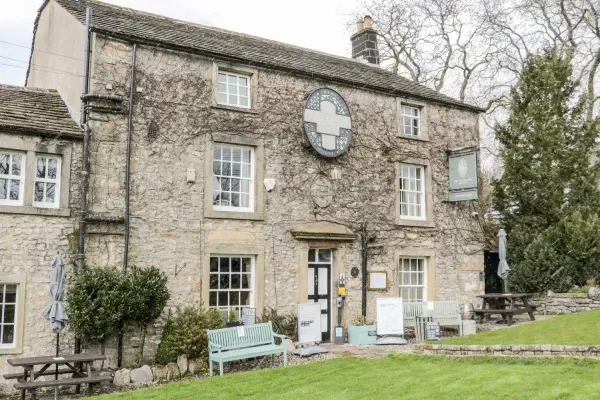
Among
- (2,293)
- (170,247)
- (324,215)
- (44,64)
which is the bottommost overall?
(2,293)

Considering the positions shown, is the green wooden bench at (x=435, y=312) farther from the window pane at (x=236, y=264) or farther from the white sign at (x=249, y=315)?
the window pane at (x=236, y=264)

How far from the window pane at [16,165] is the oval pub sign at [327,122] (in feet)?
22.1

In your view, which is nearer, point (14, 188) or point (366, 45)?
point (14, 188)

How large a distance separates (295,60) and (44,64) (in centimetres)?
703

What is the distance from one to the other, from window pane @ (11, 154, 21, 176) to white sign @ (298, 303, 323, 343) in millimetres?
6688

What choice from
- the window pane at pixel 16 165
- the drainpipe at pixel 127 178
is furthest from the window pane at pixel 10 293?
the window pane at pixel 16 165

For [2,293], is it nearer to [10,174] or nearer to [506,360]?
[10,174]

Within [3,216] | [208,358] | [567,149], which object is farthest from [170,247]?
[567,149]

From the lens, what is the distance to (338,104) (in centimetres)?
1568

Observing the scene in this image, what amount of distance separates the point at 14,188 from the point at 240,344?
550cm

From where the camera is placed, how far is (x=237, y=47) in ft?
49.9

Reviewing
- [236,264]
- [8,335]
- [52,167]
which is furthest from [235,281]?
[8,335]

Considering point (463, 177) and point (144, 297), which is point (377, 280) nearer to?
point (463, 177)

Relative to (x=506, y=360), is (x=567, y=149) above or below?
above
